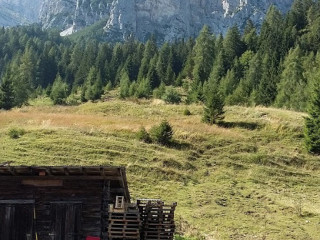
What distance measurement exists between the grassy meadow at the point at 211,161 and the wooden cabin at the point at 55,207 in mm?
7899

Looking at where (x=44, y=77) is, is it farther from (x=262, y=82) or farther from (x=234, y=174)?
(x=234, y=174)

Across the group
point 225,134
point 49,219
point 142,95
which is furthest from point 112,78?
point 49,219

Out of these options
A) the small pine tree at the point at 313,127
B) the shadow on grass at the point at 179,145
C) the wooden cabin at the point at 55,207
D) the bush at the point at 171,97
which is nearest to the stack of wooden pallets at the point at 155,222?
the wooden cabin at the point at 55,207

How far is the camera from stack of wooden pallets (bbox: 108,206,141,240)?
16.0 meters

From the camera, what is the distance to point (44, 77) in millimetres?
135000

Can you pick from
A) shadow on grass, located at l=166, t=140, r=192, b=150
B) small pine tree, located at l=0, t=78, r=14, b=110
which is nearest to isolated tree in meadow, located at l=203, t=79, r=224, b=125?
shadow on grass, located at l=166, t=140, r=192, b=150

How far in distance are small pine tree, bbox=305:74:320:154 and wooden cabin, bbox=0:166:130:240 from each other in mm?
26130

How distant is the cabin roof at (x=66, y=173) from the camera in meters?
16.3

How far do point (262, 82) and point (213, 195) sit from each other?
4662 cm

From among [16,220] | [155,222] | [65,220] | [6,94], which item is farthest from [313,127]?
[6,94]

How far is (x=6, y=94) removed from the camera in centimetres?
7200

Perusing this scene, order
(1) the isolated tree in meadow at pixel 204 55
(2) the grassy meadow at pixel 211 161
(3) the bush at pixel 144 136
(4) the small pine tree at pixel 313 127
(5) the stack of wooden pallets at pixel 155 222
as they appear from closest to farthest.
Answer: (5) the stack of wooden pallets at pixel 155 222
(2) the grassy meadow at pixel 211 161
(4) the small pine tree at pixel 313 127
(3) the bush at pixel 144 136
(1) the isolated tree in meadow at pixel 204 55

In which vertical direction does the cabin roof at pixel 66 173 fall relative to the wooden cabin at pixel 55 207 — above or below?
above

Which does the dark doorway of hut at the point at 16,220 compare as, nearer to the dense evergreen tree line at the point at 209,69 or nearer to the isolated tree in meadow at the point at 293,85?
the dense evergreen tree line at the point at 209,69
